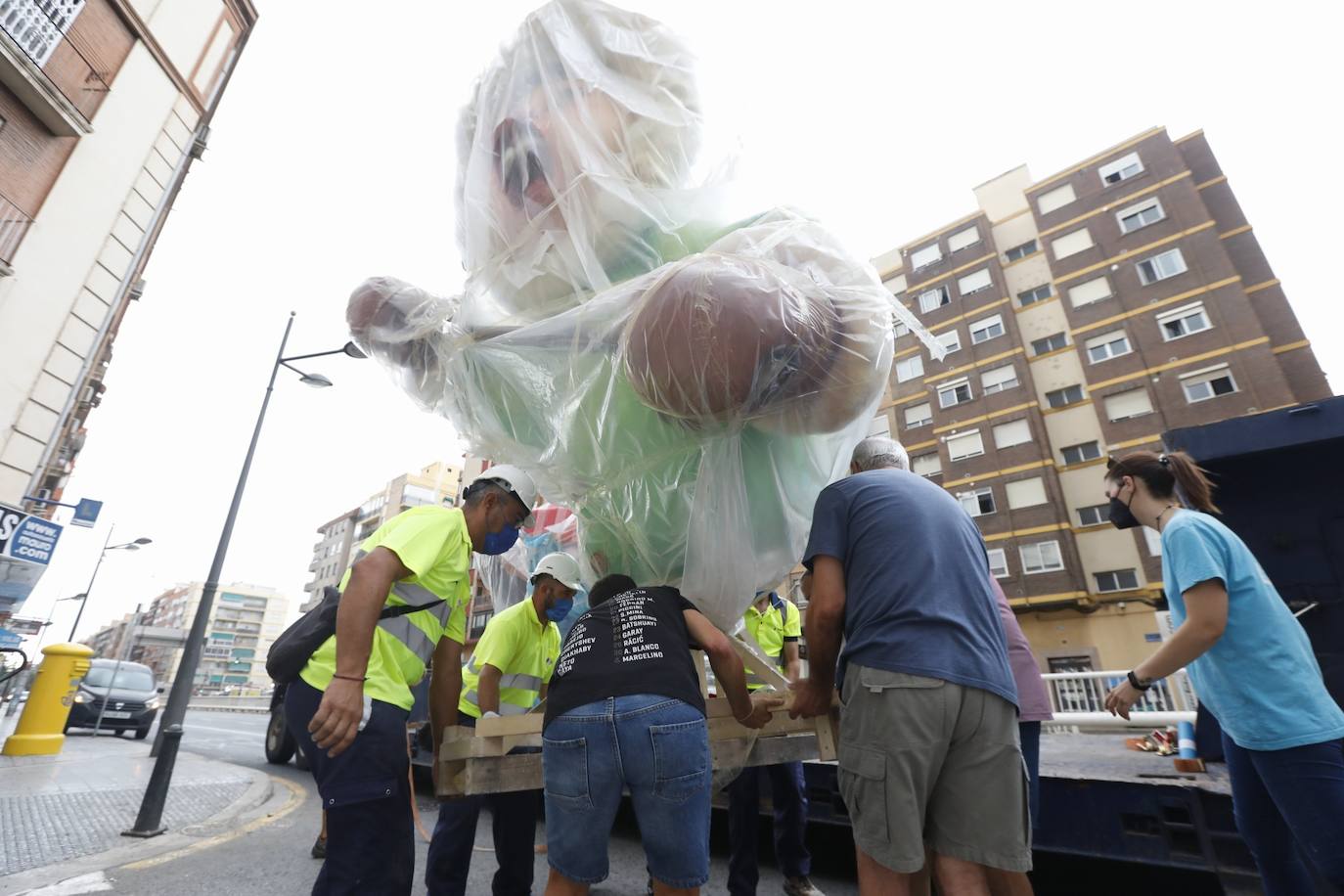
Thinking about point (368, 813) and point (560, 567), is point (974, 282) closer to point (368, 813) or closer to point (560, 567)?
point (560, 567)

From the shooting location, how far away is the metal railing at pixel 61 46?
8.29 metres

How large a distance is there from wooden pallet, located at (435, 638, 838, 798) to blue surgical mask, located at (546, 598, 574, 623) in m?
1.56

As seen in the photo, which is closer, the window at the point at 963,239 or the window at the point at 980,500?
the window at the point at 980,500

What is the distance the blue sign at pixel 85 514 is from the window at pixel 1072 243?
34.3 meters

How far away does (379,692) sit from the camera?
1.98 meters

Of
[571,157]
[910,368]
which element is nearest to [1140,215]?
[910,368]

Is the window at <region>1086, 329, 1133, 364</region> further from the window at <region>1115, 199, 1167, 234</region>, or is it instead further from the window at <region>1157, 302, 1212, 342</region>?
the window at <region>1115, 199, 1167, 234</region>

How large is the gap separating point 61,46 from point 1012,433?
29941mm

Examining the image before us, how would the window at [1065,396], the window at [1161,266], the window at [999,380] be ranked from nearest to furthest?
the window at [1161,266] < the window at [1065,396] < the window at [999,380]

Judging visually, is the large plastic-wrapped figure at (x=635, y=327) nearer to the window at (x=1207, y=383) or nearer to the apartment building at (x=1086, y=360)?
the apartment building at (x=1086, y=360)

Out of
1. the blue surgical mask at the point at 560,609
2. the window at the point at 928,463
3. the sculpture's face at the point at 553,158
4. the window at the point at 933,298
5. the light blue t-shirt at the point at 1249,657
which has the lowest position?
the light blue t-shirt at the point at 1249,657

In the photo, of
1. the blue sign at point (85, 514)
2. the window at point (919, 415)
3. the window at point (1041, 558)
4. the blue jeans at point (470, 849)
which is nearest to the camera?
the blue jeans at point (470, 849)

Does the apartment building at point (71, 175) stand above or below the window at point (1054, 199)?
below

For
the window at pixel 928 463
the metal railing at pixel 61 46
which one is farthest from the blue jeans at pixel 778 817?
the window at pixel 928 463
